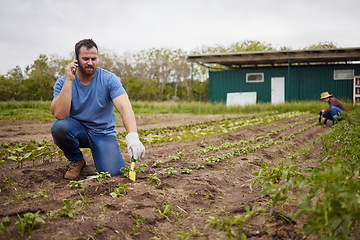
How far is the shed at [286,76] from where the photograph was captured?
1548 cm

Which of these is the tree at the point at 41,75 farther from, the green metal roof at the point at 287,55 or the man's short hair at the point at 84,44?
the man's short hair at the point at 84,44

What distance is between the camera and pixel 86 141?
3623 mm

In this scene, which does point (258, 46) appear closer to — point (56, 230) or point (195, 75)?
point (195, 75)

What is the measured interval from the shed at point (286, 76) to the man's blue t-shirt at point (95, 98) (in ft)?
40.9

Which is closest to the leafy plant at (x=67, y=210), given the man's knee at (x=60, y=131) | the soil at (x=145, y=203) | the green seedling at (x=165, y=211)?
the soil at (x=145, y=203)

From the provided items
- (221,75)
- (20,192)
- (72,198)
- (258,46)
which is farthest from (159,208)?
(258,46)

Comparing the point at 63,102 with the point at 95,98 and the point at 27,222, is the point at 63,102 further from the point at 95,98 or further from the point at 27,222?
the point at 27,222

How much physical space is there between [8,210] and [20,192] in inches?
24.2

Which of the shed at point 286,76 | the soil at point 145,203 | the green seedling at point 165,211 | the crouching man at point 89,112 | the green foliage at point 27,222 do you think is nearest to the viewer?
the green foliage at point 27,222

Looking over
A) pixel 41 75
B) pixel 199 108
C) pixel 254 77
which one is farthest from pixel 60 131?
pixel 41 75

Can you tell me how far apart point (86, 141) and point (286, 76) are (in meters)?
15.4

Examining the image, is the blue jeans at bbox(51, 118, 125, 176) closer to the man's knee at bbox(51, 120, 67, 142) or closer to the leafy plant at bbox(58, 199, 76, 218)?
the man's knee at bbox(51, 120, 67, 142)

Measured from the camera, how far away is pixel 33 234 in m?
1.88

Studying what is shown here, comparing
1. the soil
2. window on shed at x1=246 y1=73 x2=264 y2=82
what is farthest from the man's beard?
window on shed at x1=246 y1=73 x2=264 y2=82
